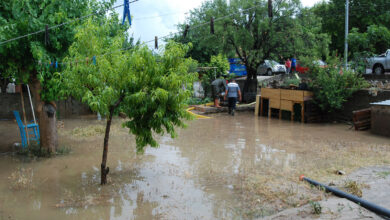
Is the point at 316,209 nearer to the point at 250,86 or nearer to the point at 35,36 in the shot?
the point at 35,36

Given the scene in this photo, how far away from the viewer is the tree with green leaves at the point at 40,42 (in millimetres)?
8398

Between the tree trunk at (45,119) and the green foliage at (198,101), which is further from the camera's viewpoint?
the green foliage at (198,101)

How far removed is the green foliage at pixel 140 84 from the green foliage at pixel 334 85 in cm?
860

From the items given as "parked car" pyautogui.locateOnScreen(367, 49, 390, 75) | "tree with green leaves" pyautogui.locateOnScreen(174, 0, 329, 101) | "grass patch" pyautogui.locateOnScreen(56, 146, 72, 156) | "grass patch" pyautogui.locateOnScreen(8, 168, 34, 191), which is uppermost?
"tree with green leaves" pyautogui.locateOnScreen(174, 0, 329, 101)

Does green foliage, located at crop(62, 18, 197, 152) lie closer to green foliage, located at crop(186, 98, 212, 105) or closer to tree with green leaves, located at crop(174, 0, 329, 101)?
tree with green leaves, located at crop(174, 0, 329, 101)

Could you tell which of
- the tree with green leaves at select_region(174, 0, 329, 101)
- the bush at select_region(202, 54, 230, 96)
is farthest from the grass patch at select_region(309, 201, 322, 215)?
the bush at select_region(202, 54, 230, 96)

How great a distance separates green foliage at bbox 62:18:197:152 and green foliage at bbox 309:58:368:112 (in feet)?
28.2

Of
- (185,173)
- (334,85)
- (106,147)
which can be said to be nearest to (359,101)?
(334,85)

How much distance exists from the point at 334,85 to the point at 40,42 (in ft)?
34.2

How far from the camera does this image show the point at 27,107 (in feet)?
55.4

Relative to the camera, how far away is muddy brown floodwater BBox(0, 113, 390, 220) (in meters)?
6.26

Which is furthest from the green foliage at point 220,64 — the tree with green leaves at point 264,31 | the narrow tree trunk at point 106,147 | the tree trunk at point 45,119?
the narrow tree trunk at point 106,147

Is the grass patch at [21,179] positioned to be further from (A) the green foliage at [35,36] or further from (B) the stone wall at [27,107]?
(B) the stone wall at [27,107]

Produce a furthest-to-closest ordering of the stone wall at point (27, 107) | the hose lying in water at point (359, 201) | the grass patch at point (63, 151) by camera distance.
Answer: the stone wall at point (27, 107)
the grass patch at point (63, 151)
the hose lying in water at point (359, 201)
